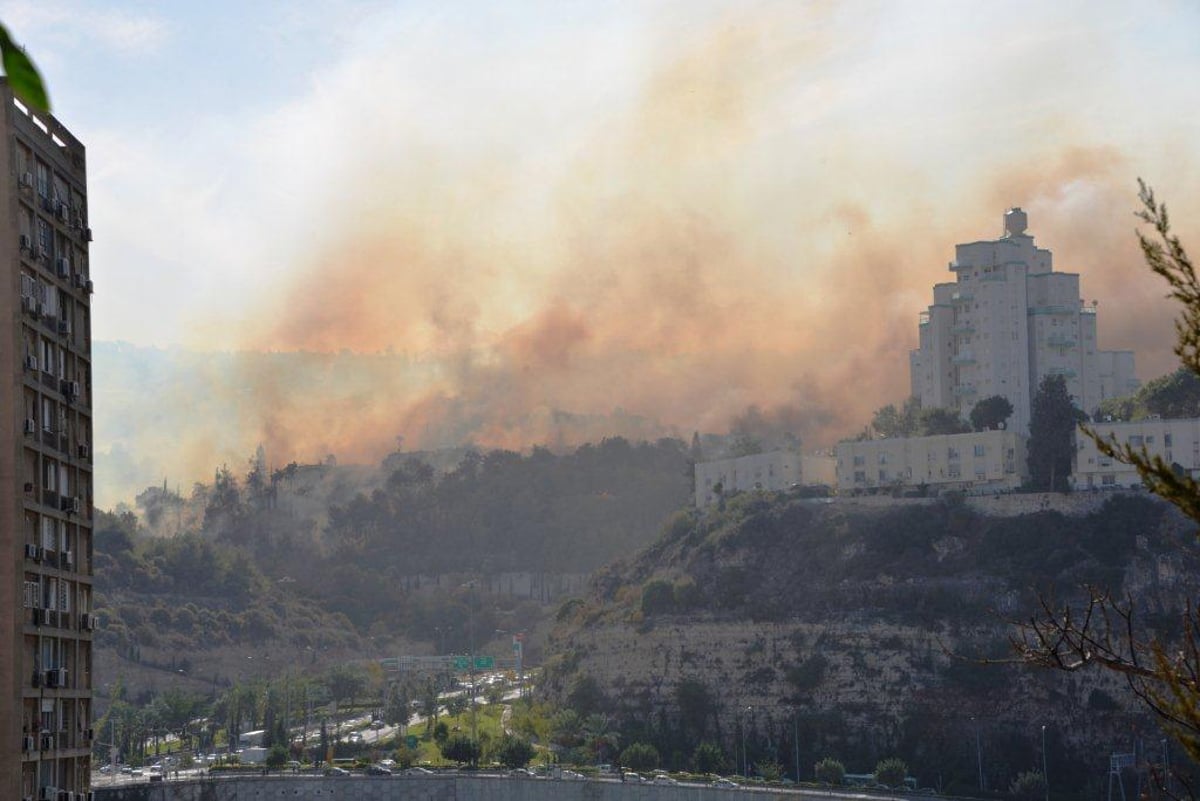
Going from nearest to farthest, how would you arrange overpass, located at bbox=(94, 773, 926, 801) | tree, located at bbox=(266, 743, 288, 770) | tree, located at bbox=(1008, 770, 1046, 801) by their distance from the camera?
tree, located at bbox=(1008, 770, 1046, 801)
overpass, located at bbox=(94, 773, 926, 801)
tree, located at bbox=(266, 743, 288, 770)

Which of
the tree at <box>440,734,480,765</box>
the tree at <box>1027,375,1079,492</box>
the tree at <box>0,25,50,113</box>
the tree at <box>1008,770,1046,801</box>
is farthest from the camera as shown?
the tree at <box>1027,375,1079,492</box>

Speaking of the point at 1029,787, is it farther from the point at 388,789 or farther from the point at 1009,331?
the point at 1009,331

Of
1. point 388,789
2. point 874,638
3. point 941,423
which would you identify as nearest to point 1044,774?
point 874,638

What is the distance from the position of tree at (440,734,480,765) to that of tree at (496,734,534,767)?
1647 millimetres

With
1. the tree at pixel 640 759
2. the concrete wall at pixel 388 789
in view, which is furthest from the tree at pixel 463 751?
the tree at pixel 640 759

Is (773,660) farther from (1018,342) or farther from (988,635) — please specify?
(1018,342)

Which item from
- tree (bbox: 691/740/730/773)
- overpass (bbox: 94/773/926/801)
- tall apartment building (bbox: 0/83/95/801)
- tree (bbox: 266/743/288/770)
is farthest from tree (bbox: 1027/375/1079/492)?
tall apartment building (bbox: 0/83/95/801)

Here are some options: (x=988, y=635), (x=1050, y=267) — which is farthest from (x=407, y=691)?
(x=1050, y=267)

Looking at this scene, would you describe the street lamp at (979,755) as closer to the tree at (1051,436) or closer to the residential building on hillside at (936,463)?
the tree at (1051,436)

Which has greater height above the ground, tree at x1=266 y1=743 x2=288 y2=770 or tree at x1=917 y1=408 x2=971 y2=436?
tree at x1=917 y1=408 x2=971 y2=436

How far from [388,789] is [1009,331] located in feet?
216

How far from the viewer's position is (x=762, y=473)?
589 feet

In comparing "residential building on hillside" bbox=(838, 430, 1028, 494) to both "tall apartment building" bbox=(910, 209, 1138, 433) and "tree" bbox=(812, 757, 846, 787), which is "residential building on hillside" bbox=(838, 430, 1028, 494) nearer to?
"tall apartment building" bbox=(910, 209, 1138, 433)

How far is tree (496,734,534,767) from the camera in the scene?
143 m
